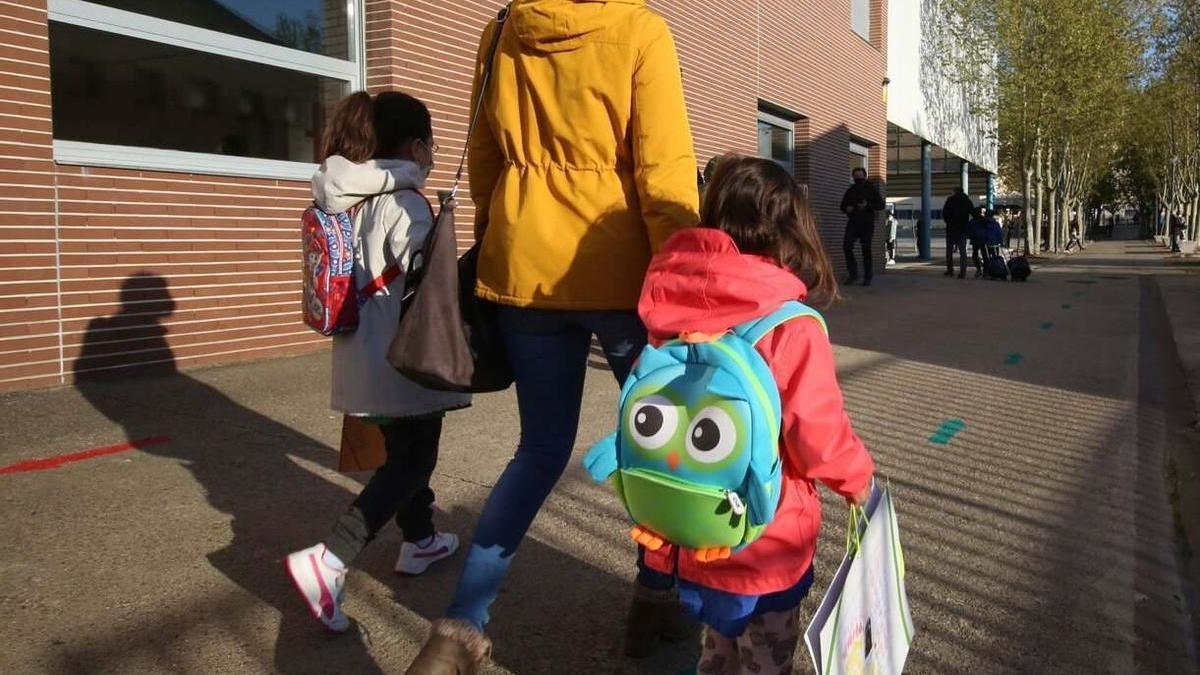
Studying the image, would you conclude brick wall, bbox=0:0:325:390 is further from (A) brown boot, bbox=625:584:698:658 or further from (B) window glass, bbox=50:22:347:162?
(A) brown boot, bbox=625:584:698:658

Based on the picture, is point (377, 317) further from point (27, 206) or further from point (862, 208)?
point (862, 208)

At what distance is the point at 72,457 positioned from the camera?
4457 mm

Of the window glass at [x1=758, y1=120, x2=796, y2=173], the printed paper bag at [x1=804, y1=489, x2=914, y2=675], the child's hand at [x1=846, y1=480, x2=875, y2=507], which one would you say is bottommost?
the printed paper bag at [x1=804, y1=489, x2=914, y2=675]

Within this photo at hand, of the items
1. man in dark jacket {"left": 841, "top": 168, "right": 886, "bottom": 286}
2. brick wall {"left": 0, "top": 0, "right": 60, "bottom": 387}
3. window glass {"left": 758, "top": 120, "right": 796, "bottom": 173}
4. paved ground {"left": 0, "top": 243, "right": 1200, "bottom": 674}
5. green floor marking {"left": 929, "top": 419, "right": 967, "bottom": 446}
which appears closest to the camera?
paved ground {"left": 0, "top": 243, "right": 1200, "bottom": 674}

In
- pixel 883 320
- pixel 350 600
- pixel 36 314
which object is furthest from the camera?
pixel 883 320

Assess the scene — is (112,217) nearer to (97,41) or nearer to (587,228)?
(97,41)

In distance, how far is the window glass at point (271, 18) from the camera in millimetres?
6508

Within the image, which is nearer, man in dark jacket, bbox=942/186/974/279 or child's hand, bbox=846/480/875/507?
child's hand, bbox=846/480/875/507

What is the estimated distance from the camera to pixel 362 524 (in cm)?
279

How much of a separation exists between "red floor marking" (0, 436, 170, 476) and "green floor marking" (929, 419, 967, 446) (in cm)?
405

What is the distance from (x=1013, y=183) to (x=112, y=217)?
4109 cm

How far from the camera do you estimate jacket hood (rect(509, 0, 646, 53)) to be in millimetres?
2297

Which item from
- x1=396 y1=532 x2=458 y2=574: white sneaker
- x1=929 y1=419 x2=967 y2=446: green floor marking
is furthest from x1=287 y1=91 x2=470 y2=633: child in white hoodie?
x1=929 y1=419 x2=967 y2=446: green floor marking

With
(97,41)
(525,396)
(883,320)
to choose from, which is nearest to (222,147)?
(97,41)
